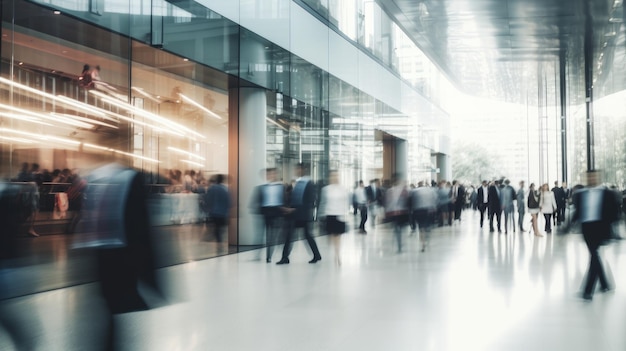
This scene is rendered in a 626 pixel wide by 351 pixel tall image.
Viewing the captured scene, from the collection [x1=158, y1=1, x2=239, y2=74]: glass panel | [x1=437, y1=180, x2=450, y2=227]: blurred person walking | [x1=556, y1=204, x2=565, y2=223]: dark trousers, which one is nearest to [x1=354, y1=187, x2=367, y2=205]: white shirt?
[x1=437, y1=180, x2=450, y2=227]: blurred person walking

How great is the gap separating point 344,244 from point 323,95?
5403mm

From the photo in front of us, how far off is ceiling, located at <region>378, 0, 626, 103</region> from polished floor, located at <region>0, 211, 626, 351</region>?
1132 centimetres

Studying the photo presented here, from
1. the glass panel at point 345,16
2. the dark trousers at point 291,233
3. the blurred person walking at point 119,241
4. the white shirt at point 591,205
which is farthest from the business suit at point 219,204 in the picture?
the blurred person walking at point 119,241

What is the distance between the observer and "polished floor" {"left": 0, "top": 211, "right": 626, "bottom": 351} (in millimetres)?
5801

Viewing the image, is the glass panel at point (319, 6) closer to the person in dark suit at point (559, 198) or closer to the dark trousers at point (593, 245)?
the dark trousers at point (593, 245)

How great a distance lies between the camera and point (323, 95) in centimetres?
2023

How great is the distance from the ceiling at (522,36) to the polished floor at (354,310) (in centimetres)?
1132

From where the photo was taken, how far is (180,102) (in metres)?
15.3

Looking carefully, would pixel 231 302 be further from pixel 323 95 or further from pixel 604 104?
pixel 604 104

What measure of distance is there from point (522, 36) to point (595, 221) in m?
19.3

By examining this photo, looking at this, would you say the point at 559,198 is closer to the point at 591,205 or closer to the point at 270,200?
the point at 270,200

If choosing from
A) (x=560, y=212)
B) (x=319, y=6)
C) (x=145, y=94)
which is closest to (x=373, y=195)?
(x=319, y=6)

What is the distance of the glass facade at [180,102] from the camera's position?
9.90 m

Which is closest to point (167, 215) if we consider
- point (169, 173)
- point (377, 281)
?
point (169, 173)
